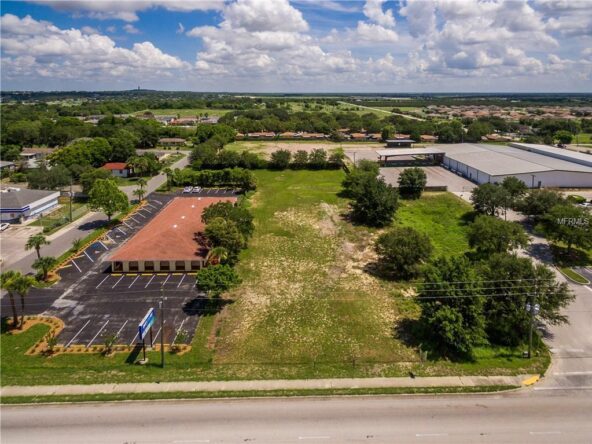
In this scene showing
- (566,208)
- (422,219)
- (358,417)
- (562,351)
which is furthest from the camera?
(422,219)

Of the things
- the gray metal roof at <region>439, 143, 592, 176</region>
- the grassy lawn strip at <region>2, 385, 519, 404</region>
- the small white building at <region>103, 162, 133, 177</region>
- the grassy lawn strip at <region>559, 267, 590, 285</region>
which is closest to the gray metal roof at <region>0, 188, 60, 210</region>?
the small white building at <region>103, 162, 133, 177</region>

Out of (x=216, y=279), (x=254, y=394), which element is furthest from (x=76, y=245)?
(x=254, y=394)

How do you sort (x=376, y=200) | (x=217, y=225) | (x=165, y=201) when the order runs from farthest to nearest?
(x=165, y=201) < (x=376, y=200) < (x=217, y=225)

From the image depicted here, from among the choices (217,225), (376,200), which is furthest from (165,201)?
(376,200)

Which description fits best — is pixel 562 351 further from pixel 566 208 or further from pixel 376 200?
pixel 376 200

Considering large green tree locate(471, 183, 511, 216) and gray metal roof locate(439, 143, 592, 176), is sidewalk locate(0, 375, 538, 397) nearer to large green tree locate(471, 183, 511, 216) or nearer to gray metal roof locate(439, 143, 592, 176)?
large green tree locate(471, 183, 511, 216)

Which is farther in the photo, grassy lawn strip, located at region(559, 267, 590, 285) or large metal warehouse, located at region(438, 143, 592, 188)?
large metal warehouse, located at region(438, 143, 592, 188)

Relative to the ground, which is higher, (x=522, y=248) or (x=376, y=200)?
(x=376, y=200)

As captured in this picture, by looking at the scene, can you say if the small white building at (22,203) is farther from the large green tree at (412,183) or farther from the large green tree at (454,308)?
the large green tree at (412,183)
